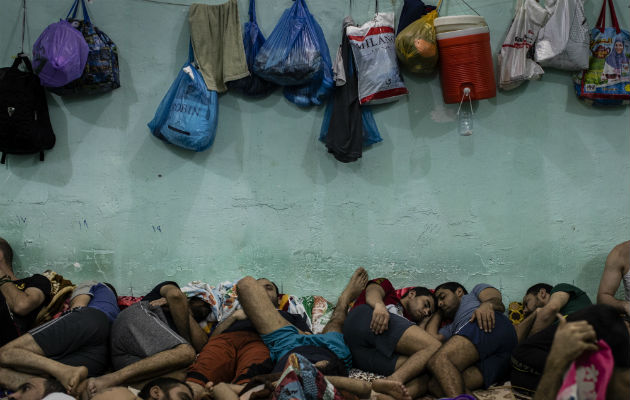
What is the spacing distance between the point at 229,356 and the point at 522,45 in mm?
2961

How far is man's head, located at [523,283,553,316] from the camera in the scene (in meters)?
4.09

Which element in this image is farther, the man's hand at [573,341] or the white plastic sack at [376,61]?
the white plastic sack at [376,61]

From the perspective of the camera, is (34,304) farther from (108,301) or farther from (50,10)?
(50,10)

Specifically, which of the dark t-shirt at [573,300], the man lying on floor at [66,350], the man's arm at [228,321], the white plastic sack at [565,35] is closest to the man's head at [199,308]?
the man's arm at [228,321]

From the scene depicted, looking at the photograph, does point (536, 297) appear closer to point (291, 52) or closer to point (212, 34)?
point (291, 52)

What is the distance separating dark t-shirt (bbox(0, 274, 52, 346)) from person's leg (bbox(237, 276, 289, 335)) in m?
1.38

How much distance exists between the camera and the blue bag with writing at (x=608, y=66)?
4242 mm

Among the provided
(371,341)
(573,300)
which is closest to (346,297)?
(371,341)

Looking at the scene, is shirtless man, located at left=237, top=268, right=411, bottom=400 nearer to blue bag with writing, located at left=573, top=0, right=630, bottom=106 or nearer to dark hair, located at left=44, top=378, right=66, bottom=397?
dark hair, located at left=44, top=378, right=66, bottom=397

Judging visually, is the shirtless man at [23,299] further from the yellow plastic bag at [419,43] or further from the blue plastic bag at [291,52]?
the yellow plastic bag at [419,43]

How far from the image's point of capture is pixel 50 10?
4.62 meters

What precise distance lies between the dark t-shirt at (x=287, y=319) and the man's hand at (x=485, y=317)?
1.16 meters

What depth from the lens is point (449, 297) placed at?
164 inches

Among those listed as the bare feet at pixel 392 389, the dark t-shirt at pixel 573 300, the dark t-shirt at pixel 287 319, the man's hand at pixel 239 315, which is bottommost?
the dark t-shirt at pixel 287 319
